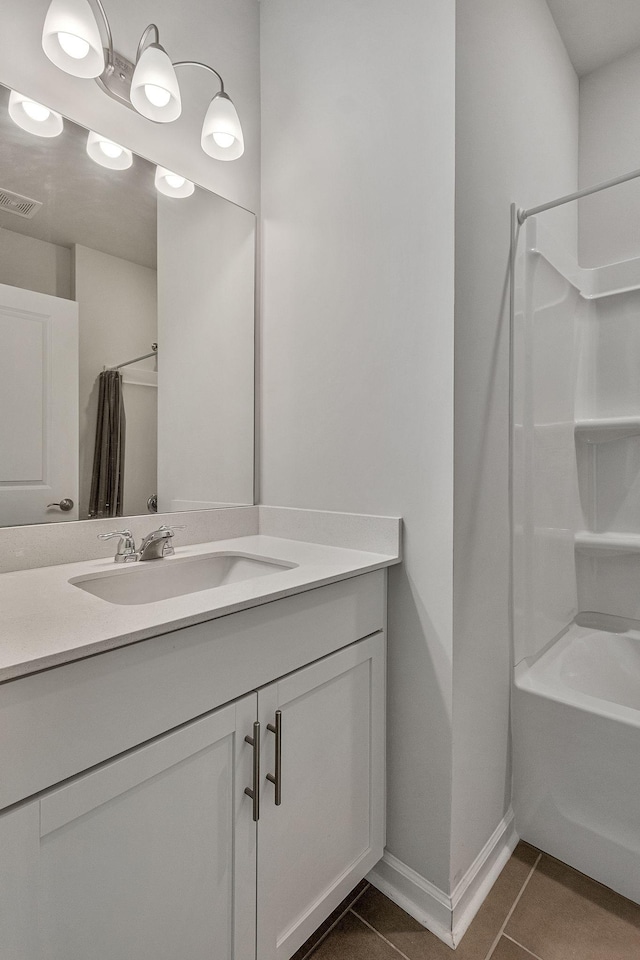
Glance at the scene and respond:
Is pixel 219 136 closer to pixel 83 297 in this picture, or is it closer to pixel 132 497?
pixel 83 297

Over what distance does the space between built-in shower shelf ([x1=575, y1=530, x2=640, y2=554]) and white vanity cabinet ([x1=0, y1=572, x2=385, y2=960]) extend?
103 centimetres

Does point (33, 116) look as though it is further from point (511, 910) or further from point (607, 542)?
point (511, 910)

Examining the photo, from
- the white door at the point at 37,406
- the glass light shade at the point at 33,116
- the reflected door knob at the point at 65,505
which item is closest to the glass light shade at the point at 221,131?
the glass light shade at the point at 33,116

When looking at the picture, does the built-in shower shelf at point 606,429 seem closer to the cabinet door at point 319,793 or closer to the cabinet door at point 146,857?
the cabinet door at point 319,793

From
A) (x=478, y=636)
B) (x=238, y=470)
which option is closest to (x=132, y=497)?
(x=238, y=470)

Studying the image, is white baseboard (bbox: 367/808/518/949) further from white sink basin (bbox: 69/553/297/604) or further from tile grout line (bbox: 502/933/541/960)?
white sink basin (bbox: 69/553/297/604)

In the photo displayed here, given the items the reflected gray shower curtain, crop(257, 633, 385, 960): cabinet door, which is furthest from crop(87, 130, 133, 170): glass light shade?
crop(257, 633, 385, 960): cabinet door

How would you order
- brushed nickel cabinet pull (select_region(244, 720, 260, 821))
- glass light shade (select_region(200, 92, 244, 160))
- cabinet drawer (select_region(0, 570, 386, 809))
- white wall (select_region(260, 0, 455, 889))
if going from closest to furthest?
cabinet drawer (select_region(0, 570, 386, 809))
brushed nickel cabinet pull (select_region(244, 720, 260, 821))
white wall (select_region(260, 0, 455, 889))
glass light shade (select_region(200, 92, 244, 160))

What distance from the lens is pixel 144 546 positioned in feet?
4.21

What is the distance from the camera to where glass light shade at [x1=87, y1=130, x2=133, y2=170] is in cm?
127

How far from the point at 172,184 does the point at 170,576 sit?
111 cm

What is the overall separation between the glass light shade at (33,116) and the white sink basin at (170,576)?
3.42ft

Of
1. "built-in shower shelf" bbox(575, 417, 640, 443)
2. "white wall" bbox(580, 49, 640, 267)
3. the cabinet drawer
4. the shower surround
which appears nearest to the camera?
the cabinet drawer

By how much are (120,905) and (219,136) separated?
5.79ft
